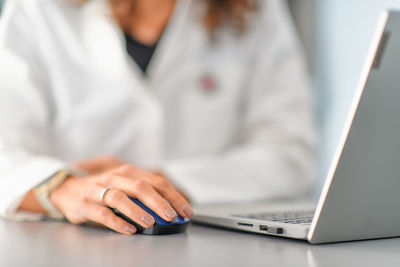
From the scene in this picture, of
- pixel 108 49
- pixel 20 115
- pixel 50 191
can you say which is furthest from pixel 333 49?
pixel 50 191

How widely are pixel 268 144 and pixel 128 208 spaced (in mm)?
781

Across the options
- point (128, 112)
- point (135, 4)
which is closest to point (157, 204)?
point (128, 112)

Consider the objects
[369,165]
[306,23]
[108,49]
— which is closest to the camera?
[369,165]

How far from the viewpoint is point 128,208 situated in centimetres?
58

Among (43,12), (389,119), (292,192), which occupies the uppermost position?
(389,119)

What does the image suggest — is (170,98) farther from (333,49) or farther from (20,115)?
(333,49)

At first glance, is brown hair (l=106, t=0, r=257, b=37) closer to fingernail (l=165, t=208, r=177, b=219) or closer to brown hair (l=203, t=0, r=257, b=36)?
brown hair (l=203, t=0, r=257, b=36)

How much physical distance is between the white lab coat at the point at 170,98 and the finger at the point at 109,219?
0.35 metres

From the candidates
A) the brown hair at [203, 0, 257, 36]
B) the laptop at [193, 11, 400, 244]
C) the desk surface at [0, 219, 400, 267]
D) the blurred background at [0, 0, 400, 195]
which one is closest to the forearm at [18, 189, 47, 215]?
the desk surface at [0, 219, 400, 267]

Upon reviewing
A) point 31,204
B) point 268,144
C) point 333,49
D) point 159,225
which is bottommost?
point 333,49

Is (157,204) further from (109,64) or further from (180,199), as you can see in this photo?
(109,64)

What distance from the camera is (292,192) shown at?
4.15ft

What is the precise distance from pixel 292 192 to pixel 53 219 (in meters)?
0.71

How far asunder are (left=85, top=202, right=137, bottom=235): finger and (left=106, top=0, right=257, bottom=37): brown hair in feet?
2.60
